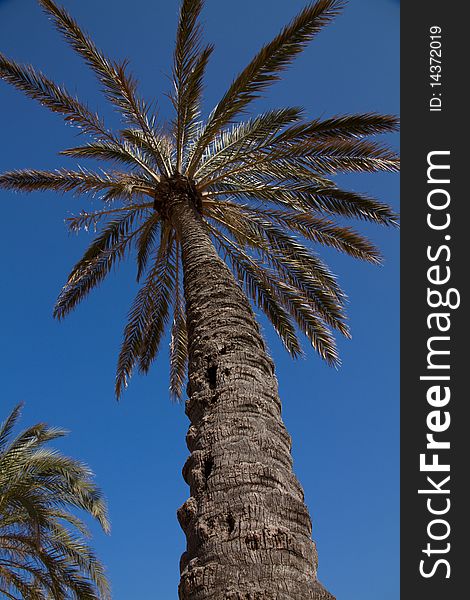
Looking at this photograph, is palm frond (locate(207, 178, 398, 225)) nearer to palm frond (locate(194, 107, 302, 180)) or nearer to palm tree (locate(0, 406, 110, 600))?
palm frond (locate(194, 107, 302, 180))

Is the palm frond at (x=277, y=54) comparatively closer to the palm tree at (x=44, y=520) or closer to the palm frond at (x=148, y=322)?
the palm frond at (x=148, y=322)

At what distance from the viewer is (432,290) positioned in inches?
203

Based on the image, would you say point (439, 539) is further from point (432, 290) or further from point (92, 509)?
point (92, 509)

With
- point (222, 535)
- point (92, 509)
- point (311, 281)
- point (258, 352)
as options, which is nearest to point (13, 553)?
point (92, 509)

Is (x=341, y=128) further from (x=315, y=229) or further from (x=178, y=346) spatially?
(x=178, y=346)

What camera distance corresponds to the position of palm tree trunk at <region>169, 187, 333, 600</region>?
3232 millimetres

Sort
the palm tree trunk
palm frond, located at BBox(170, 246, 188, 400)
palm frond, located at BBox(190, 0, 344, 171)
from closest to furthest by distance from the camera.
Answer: the palm tree trunk < palm frond, located at BBox(190, 0, 344, 171) < palm frond, located at BBox(170, 246, 188, 400)

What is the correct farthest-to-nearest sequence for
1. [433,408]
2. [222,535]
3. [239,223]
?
1. [239,223]
2. [433,408]
3. [222,535]

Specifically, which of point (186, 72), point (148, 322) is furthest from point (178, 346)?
point (186, 72)

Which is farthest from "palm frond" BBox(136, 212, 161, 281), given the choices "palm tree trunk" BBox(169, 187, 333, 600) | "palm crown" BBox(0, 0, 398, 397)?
"palm tree trunk" BBox(169, 187, 333, 600)

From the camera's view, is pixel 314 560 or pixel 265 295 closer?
pixel 314 560

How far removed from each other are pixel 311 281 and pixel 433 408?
568cm

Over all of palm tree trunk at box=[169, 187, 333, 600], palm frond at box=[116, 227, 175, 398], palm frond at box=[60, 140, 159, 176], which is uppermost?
palm frond at box=[60, 140, 159, 176]

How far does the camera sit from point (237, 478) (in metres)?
3.83
